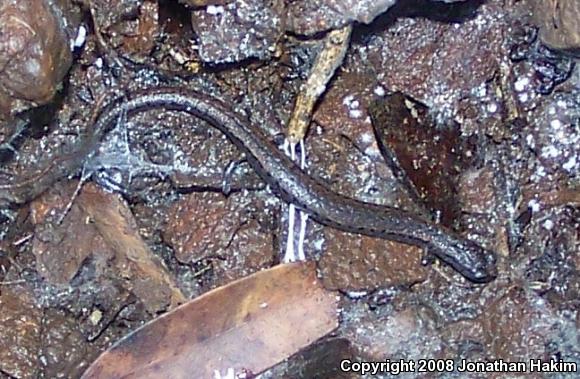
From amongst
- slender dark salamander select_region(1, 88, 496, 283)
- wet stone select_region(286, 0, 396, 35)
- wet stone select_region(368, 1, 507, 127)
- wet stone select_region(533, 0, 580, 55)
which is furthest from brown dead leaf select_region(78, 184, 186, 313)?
wet stone select_region(533, 0, 580, 55)

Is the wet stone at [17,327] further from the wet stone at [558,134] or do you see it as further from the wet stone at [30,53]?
the wet stone at [558,134]

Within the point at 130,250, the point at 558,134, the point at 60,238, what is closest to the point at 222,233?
the point at 130,250

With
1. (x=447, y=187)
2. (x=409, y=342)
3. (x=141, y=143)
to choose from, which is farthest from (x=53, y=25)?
(x=409, y=342)

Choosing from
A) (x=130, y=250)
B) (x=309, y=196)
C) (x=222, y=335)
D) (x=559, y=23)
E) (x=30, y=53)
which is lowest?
(x=222, y=335)

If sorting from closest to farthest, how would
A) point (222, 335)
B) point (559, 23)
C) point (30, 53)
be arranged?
point (30, 53), point (559, 23), point (222, 335)

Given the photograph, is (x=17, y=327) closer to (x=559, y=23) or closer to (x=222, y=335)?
(x=222, y=335)

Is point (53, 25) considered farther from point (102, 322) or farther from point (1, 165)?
point (102, 322)

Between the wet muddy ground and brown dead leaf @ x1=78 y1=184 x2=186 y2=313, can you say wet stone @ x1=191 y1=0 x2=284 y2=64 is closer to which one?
the wet muddy ground
